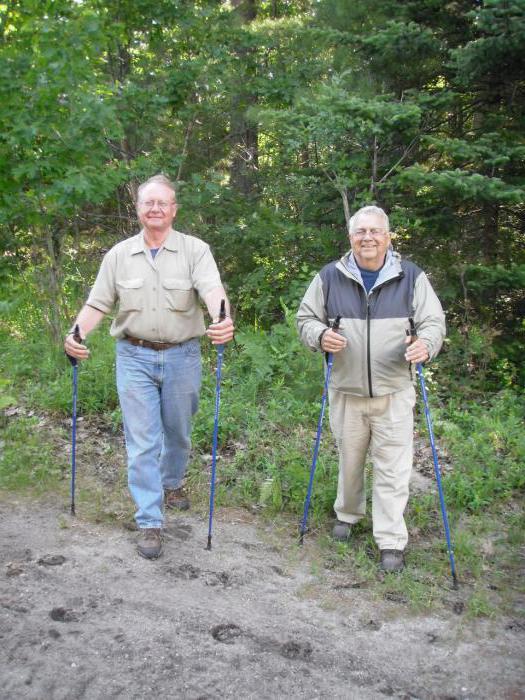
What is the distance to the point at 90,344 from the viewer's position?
8.12 metres

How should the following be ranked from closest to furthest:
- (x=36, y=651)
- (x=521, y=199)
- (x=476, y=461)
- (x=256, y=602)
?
1. (x=36, y=651)
2. (x=256, y=602)
3. (x=476, y=461)
4. (x=521, y=199)

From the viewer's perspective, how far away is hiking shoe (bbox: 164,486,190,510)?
526cm

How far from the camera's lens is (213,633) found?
369cm

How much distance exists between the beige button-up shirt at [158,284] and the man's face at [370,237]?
947 millimetres

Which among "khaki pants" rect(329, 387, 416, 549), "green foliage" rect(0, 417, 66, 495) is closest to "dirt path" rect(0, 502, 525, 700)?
"khaki pants" rect(329, 387, 416, 549)

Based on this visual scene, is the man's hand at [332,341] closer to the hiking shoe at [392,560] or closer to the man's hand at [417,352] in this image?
the man's hand at [417,352]

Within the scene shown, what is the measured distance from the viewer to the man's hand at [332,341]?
422cm

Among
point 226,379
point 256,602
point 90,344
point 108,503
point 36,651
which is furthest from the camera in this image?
point 90,344

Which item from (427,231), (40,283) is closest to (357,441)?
(427,231)

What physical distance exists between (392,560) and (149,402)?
190 centimetres

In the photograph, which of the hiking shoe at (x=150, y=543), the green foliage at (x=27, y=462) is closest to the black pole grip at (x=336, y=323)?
the hiking shoe at (x=150, y=543)

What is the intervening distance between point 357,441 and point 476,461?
5.92ft

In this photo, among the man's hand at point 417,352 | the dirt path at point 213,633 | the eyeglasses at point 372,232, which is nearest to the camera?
the dirt path at point 213,633

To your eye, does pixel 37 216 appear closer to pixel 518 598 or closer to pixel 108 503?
pixel 108 503
